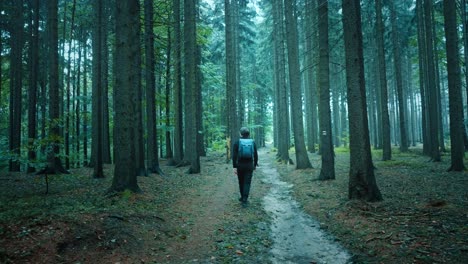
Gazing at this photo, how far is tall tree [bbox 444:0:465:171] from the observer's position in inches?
501

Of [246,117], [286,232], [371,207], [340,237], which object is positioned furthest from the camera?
[246,117]

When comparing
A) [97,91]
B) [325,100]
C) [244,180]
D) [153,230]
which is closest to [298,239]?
[153,230]

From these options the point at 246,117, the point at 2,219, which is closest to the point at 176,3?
the point at 2,219

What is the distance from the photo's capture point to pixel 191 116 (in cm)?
1670

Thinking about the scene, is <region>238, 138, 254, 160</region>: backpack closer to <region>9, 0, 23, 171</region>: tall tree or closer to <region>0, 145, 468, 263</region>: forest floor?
<region>0, 145, 468, 263</region>: forest floor

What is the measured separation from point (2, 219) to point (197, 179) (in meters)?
9.29

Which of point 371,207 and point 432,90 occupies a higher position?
point 432,90

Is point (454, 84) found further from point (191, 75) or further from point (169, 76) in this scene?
point (169, 76)

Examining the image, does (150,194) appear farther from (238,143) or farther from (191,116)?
(191,116)

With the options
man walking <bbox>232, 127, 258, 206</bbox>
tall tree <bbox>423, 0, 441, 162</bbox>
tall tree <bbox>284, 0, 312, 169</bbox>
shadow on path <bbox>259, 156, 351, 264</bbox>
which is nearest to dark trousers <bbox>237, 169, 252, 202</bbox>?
man walking <bbox>232, 127, 258, 206</bbox>

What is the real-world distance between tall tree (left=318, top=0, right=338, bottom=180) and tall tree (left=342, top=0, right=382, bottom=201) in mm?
4070

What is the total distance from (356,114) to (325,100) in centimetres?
498

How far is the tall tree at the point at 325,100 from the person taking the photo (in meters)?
12.7

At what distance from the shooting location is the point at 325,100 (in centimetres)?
1329
